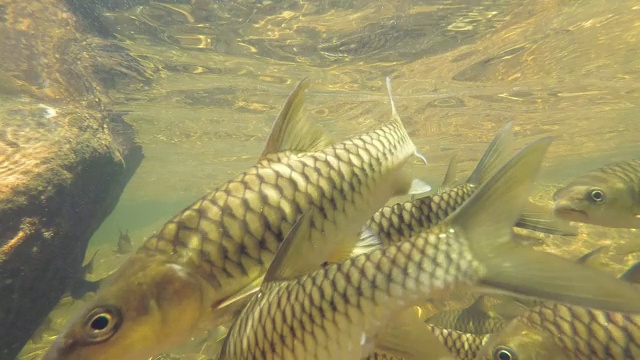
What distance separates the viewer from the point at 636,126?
82.9 ft

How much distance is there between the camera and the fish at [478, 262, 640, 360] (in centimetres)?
234

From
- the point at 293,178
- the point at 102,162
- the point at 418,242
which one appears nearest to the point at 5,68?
the point at 102,162

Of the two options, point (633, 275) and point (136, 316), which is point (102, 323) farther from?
point (633, 275)

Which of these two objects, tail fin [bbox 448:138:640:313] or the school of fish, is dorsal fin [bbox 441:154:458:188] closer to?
the school of fish

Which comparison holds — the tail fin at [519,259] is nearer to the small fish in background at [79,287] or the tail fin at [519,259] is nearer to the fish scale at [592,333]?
the fish scale at [592,333]

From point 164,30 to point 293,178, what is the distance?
10291mm

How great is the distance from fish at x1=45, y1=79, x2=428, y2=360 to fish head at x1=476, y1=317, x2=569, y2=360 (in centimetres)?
117

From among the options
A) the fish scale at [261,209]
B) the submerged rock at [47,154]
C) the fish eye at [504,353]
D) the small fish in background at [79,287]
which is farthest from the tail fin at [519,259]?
the small fish in background at [79,287]

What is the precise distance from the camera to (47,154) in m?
8.22

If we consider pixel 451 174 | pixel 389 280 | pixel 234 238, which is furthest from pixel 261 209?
pixel 451 174

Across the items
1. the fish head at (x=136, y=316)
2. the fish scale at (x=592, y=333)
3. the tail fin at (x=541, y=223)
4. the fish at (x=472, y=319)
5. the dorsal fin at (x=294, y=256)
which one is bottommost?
the fish at (x=472, y=319)

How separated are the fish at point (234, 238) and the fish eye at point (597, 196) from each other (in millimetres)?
1986

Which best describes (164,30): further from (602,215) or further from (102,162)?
(602,215)

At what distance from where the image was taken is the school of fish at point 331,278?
1.85 m
